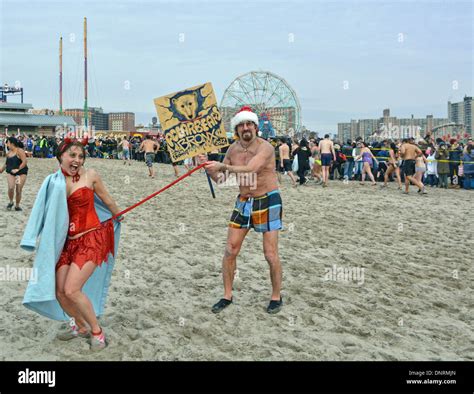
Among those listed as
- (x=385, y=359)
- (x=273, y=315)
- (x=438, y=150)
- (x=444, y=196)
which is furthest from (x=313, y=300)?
(x=438, y=150)

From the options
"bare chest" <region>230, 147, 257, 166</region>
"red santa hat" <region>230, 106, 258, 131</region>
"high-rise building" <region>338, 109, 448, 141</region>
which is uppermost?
"high-rise building" <region>338, 109, 448, 141</region>

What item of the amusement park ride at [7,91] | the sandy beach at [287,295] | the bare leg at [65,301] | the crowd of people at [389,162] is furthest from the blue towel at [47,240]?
the amusement park ride at [7,91]

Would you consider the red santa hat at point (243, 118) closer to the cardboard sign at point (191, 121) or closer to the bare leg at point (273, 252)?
the cardboard sign at point (191, 121)

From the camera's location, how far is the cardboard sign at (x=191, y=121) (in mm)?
5789

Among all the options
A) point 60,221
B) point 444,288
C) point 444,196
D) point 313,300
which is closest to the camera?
point 60,221

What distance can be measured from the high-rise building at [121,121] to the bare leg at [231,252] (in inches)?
5171

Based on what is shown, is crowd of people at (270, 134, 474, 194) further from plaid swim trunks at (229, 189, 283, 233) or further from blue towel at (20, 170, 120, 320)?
blue towel at (20, 170, 120, 320)

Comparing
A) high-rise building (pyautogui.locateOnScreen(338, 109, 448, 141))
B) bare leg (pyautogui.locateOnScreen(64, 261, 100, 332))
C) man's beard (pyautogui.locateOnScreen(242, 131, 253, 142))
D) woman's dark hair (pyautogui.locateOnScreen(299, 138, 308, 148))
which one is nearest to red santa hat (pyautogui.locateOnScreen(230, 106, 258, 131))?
man's beard (pyautogui.locateOnScreen(242, 131, 253, 142))

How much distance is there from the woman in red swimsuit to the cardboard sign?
1.54 metres

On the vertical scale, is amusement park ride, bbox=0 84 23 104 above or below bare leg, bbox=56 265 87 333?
above

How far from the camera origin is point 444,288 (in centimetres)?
610

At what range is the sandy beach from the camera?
4355 mm
